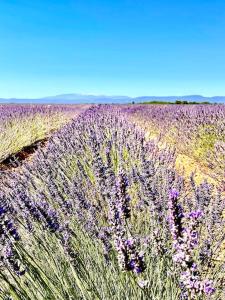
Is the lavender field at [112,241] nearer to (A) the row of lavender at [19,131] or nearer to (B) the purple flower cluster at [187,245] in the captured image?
(B) the purple flower cluster at [187,245]

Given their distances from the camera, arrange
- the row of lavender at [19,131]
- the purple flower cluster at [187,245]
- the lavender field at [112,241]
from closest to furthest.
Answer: the purple flower cluster at [187,245] < the lavender field at [112,241] < the row of lavender at [19,131]

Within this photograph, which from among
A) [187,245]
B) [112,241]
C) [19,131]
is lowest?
[19,131]

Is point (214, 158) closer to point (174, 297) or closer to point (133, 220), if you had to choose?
point (133, 220)

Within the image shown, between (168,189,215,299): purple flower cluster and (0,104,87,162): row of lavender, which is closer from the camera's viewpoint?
(168,189,215,299): purple flower cluster

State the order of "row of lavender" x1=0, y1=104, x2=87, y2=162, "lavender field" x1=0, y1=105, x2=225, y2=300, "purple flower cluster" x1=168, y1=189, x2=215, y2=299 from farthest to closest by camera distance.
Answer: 1. "row of lavender" x1=0, y1=104, x2=87, y2=162
2. "lavender field" x1=0, y1=105, x2=225, y2=300
3. "purple flower cluster" x1=168, y1=189, x2=215, y2=299

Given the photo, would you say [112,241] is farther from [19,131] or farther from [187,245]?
[19,131]

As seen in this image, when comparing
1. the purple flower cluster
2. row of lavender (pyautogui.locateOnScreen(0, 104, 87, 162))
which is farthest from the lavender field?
row of lavender (pyautogui.locateOnScreen(0, 104, 87, 162))

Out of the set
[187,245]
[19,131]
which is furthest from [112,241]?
[19,131]

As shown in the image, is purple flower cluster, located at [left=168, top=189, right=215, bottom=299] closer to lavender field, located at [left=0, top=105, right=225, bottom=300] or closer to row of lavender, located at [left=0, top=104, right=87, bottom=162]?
lavender field, located at [left=0, top=105, right=225, bottom=300]

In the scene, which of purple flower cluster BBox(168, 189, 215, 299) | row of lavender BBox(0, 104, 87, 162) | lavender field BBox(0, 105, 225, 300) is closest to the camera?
purple flower cluster BBox(168, 189, 215, 299)

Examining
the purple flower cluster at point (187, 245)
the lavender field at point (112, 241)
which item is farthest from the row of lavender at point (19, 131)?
the purple flower cluster at point (187, 245)

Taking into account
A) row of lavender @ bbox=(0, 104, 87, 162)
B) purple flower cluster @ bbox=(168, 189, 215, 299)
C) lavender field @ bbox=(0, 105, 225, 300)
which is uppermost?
purple flower cluster @ bbox=(168, 189, 215, 299)

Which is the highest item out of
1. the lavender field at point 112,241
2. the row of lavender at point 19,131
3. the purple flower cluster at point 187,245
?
the purple flower cluster at point 187,245

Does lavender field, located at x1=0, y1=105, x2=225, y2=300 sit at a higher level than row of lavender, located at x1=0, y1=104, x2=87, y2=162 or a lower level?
higher
